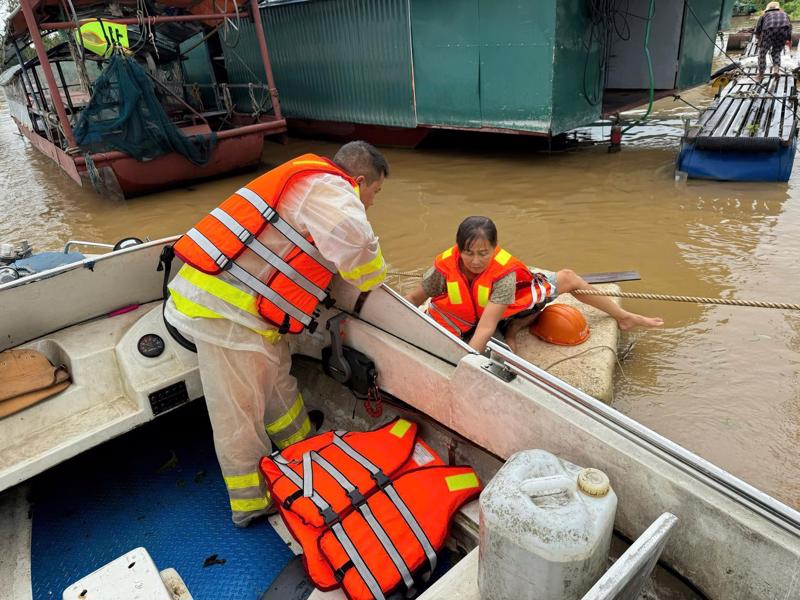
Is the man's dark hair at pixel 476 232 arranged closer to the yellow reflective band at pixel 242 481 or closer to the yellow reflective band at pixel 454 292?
the yellow reflective band at pixel 454 292

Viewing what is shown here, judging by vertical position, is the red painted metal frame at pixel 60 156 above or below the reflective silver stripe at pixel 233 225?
below

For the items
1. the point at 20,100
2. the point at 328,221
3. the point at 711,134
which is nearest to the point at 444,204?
the point at 711,134

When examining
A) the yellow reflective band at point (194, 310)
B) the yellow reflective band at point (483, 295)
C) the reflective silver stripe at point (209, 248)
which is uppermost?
the reflective silver stripe at point (209, 248)

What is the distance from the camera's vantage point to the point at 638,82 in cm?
1124

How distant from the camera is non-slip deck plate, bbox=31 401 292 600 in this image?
7.72 feet

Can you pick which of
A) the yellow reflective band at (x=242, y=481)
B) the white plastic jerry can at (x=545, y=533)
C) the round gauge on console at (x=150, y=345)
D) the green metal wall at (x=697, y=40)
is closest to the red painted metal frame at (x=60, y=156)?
the round gauge on console at (x=150, y=345)

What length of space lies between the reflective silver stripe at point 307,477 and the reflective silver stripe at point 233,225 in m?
0.93

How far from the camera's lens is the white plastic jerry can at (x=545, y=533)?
1.37 meters

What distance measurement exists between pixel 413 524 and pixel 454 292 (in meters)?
1.34

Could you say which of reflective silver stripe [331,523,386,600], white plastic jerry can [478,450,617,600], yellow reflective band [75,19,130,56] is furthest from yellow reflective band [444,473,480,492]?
yellow reflective band [75,19,130,56]

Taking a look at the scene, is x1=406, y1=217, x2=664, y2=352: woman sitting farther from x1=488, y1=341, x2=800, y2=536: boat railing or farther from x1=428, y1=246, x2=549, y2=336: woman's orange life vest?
x1=488, y1=341, x2=800, y2=536: boat railing

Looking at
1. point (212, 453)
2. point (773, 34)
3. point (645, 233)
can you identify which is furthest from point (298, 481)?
point (773, 34)

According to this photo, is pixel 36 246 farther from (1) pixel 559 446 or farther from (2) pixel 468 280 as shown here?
(1) pixel 559 446

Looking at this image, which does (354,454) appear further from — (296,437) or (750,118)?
(750,118)
